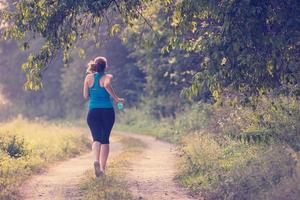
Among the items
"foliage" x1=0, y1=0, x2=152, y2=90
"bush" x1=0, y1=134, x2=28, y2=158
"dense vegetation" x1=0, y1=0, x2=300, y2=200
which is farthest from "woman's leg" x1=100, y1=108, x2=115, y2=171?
"bush" x1=0, y1=134, x2=28, y2=158

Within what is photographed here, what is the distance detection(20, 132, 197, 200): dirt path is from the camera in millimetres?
9459

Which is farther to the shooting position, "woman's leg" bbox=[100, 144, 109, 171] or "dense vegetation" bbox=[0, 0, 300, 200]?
"woman's leg" bbox=[100, 144, 109, 171]

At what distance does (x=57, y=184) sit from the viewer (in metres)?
10.6

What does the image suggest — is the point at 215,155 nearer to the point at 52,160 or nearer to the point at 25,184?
the point at 25,184

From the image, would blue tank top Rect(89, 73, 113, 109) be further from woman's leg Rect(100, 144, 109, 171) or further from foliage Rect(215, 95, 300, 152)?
foliage Rect(215, 95, 300, 152)

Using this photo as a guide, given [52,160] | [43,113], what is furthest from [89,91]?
[43,113]

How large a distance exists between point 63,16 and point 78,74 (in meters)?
34.3

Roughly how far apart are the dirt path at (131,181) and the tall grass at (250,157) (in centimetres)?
39

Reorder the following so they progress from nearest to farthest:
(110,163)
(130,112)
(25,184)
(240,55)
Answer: (240,55), (25,184), (110,163), (130,112)

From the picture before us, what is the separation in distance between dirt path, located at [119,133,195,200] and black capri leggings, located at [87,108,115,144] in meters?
0.89

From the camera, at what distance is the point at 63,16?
9219mm

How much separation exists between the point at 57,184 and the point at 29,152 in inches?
149

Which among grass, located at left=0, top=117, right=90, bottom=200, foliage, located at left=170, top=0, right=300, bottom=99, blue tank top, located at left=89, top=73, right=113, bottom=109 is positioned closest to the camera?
foliage, located at left=170, top=0, right=300, bottom=99

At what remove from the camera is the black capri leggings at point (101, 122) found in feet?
35.0
